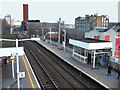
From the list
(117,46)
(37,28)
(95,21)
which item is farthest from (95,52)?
(37,28)

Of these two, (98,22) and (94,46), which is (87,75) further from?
(98,22)

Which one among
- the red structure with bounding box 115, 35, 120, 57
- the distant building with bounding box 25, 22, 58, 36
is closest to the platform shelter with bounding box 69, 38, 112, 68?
the red structure with bounding box 115, 35, 120, 57

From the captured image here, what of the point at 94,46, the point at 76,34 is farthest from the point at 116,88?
the point at 76,34

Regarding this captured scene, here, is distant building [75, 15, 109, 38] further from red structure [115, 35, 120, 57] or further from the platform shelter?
the platform shelter

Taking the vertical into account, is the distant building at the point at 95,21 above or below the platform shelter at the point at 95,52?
above

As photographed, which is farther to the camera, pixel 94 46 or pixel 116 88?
pixel 94 46

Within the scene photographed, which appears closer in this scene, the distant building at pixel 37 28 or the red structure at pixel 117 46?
the red structure at pixel 117 46

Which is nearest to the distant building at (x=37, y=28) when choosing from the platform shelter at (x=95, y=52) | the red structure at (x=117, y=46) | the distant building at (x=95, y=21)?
the distant building at (x=95, y=21)

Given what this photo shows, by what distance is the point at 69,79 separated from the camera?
14.9 meters

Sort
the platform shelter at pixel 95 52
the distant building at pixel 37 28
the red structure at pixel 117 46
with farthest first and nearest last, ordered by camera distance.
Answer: the distant building at pixel 37 28, the red structure at pixel 117 46, the platform shelter at pixel 95 52

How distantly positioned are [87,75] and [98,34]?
17708mm

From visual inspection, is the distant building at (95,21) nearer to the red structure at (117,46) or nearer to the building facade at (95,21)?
the building facade at (95,21)

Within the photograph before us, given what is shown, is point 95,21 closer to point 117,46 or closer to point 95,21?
point 95,21

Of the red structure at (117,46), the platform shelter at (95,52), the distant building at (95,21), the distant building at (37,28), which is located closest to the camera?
the platform shelter at (95,52)
